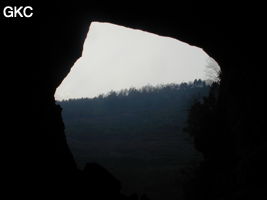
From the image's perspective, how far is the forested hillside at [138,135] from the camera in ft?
148

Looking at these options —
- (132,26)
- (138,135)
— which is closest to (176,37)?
(132,26)

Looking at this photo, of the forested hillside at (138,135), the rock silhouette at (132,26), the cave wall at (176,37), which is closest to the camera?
the rock silhouette at (132,26)

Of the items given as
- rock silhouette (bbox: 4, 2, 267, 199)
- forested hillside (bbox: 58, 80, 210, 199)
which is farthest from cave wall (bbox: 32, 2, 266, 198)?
forested hillside (bbox: 58, 80, 210, 199)

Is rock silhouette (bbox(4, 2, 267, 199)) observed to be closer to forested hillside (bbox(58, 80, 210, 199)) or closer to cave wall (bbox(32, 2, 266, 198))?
cave wall (bbox(32, 2, 266, 198))

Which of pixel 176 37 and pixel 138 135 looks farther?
pixel 138 135

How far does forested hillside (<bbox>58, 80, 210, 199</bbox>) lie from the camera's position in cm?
4516

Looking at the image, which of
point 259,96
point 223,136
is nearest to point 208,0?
point 259,96

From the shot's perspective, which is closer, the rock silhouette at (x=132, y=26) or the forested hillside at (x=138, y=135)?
the rock silhouette at (x=132, y=26)

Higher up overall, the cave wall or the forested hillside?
the cave wall

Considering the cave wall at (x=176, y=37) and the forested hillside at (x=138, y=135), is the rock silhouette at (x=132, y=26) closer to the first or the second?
the cave wall at (x=176, y=37)

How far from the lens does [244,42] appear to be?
13.6 meters

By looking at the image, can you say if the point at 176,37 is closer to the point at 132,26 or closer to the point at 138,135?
the point at 132,26

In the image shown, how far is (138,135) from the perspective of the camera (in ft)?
260

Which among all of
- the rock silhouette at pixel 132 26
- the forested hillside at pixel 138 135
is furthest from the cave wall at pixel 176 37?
the forested hillside at pixel 138 135
